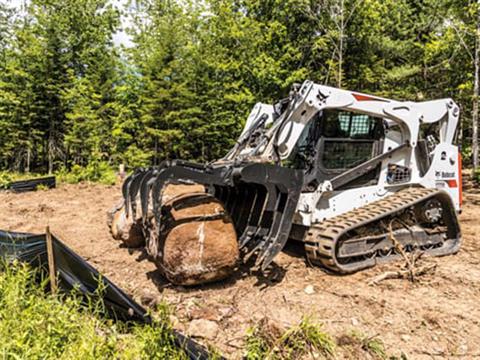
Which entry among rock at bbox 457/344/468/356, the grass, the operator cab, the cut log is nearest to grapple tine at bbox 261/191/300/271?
the cut log

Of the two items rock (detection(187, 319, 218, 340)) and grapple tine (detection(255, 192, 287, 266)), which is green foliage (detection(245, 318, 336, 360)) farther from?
grapple tine (detection(255, 192, 287, 266))

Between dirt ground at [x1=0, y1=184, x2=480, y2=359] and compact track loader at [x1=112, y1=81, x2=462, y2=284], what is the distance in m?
0.24

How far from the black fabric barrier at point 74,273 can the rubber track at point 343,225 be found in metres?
2.05

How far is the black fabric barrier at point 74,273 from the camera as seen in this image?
8.32 ft

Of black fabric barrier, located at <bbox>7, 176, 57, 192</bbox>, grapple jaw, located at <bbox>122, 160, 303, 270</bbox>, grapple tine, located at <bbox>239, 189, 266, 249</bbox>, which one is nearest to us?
grapple jaw, located at <bbox>122, 160, 303, 270</bbox>

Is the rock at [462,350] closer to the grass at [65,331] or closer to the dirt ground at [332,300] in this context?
the dirt ground at [332,300]

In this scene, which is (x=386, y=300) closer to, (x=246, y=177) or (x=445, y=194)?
(x=246, y=177)

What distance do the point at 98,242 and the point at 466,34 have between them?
13.8 meters

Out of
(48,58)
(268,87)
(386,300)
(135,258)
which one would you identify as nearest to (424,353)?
(386,300)

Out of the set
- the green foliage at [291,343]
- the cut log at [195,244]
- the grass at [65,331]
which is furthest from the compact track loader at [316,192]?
the green foliage at [291,343]

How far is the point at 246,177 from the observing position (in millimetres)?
3207

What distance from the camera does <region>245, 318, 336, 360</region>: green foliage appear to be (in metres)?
2.32

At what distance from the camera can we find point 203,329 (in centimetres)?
274

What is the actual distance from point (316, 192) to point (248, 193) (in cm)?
89
